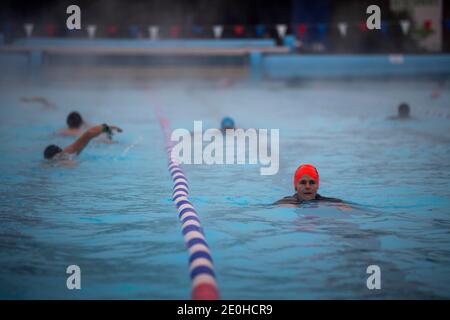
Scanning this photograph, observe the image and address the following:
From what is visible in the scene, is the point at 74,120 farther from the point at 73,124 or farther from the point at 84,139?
the point at 84,139

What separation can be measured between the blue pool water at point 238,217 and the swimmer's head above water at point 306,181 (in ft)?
0.40

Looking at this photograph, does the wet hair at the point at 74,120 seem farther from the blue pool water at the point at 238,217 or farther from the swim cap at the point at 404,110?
the swim cap at the point at 404,110

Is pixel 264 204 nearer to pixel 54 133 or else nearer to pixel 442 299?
pixel 442 299

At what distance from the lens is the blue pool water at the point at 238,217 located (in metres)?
4.16

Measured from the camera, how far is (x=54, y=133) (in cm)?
1119

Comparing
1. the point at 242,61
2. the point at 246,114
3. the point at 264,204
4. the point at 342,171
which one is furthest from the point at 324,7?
the point at 264,204

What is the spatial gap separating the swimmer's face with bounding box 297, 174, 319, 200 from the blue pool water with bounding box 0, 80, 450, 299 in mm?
109

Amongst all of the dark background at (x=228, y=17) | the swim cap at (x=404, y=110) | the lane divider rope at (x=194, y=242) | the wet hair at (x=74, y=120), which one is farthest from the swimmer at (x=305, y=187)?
the dark background at (x=228, y=17)

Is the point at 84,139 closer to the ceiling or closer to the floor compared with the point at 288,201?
closer to the ceiling

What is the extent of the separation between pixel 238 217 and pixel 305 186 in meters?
0.63

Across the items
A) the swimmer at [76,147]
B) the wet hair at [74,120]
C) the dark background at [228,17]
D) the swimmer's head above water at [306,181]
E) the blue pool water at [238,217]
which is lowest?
the blue pool water at [238,217]

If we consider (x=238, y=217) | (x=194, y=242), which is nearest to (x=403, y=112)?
(x=238, y=217)

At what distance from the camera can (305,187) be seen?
6.11m

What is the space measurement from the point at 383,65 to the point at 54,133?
11.8 m
